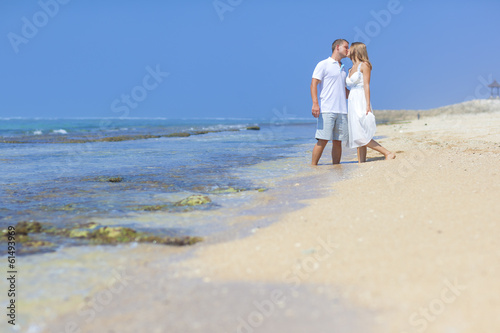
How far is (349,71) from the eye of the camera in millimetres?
7426

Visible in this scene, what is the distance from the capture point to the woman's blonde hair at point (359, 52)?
7.08 m

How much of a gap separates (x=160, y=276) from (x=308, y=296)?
2.88ft

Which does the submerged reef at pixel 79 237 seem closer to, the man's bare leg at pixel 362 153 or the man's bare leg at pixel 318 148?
the man's bare leg at pixel 318 148

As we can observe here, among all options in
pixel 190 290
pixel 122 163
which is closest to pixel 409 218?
pixel 190 290

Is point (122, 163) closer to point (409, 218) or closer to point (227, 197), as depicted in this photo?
point (227, 197)

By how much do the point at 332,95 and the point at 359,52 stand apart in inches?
30.8

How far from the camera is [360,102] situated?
23.8ft

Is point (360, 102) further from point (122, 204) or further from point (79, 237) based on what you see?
point (79, 237)
